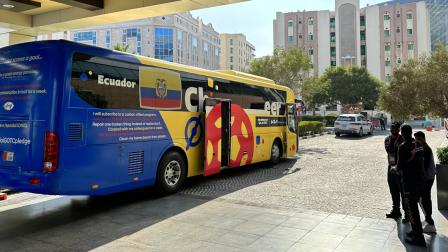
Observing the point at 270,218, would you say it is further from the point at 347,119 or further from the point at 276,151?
the point at 347,119

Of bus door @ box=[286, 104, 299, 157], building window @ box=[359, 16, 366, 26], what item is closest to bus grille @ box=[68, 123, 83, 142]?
bus door @ box=[286, 104, 299, 157]

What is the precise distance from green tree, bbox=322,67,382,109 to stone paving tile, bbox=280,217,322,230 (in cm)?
5049

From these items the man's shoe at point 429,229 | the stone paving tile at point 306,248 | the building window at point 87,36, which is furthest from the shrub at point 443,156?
the building window at point 87,36

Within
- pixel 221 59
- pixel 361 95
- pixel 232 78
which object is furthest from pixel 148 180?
pixel 221 59

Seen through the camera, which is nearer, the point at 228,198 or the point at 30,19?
the point at 228,198

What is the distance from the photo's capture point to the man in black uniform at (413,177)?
5.32m

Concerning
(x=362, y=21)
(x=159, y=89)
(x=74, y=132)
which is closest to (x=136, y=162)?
(x=74, y=132)

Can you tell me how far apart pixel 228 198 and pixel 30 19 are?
31.7 ft

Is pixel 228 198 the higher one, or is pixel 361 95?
pixel 361 95

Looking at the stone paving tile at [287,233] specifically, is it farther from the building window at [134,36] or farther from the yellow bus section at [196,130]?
the building window at [134,36]

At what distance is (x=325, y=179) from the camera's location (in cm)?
1095

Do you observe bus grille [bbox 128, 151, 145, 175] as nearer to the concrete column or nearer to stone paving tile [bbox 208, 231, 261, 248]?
stone paving tile [bbox 208, 231, 261, 248]

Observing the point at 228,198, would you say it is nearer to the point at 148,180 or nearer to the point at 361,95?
the point at 148,180

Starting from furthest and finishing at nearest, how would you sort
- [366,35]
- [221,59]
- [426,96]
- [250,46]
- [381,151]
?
1. [250,46]
2. [221,59]
3. [366,35]
4. [381,151]
5. [426,96]
